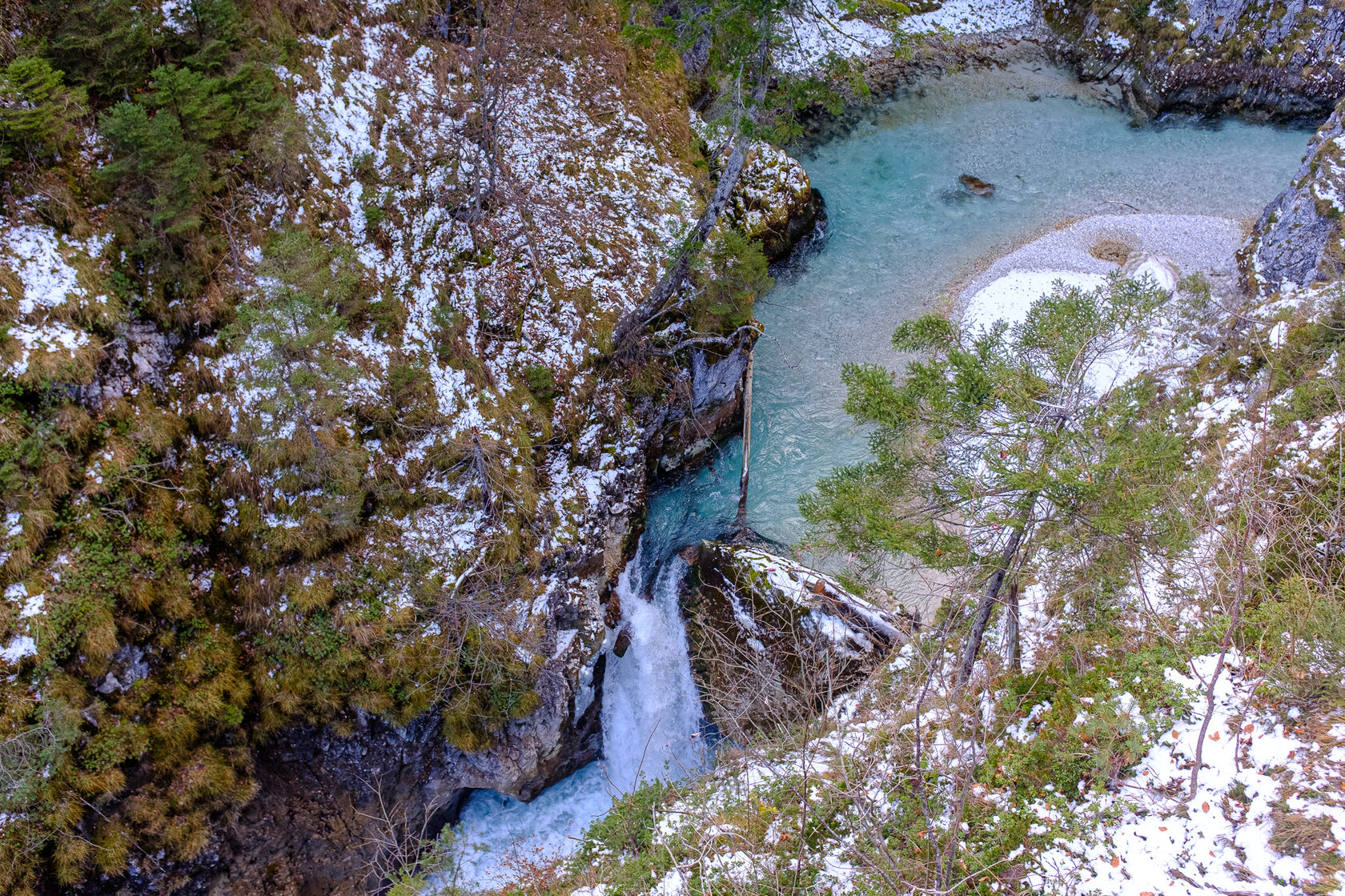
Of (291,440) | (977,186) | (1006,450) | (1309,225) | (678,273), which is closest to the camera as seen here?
(1006,450)

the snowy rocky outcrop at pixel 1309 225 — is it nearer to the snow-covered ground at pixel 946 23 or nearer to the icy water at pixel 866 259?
the icy water at pixel 866 259

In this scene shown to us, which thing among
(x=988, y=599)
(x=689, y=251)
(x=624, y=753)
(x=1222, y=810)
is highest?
(x=689, y=251)

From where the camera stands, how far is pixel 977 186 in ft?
65.8

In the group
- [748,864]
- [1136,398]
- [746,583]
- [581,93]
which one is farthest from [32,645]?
[581,93]

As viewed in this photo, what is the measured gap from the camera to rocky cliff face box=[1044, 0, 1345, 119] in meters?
20.4

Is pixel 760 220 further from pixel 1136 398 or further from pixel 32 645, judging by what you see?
pixel 32 645

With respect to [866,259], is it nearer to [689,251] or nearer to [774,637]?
[689,251]

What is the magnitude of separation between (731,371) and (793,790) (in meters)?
9.17

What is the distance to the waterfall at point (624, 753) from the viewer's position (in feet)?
41.6

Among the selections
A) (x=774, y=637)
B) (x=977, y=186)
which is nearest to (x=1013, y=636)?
(x=774, y=637)

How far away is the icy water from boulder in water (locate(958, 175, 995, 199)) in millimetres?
293

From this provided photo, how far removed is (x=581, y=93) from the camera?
16.5 meters

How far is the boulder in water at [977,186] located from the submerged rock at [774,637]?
13.6m

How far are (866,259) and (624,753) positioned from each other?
46.2ft
